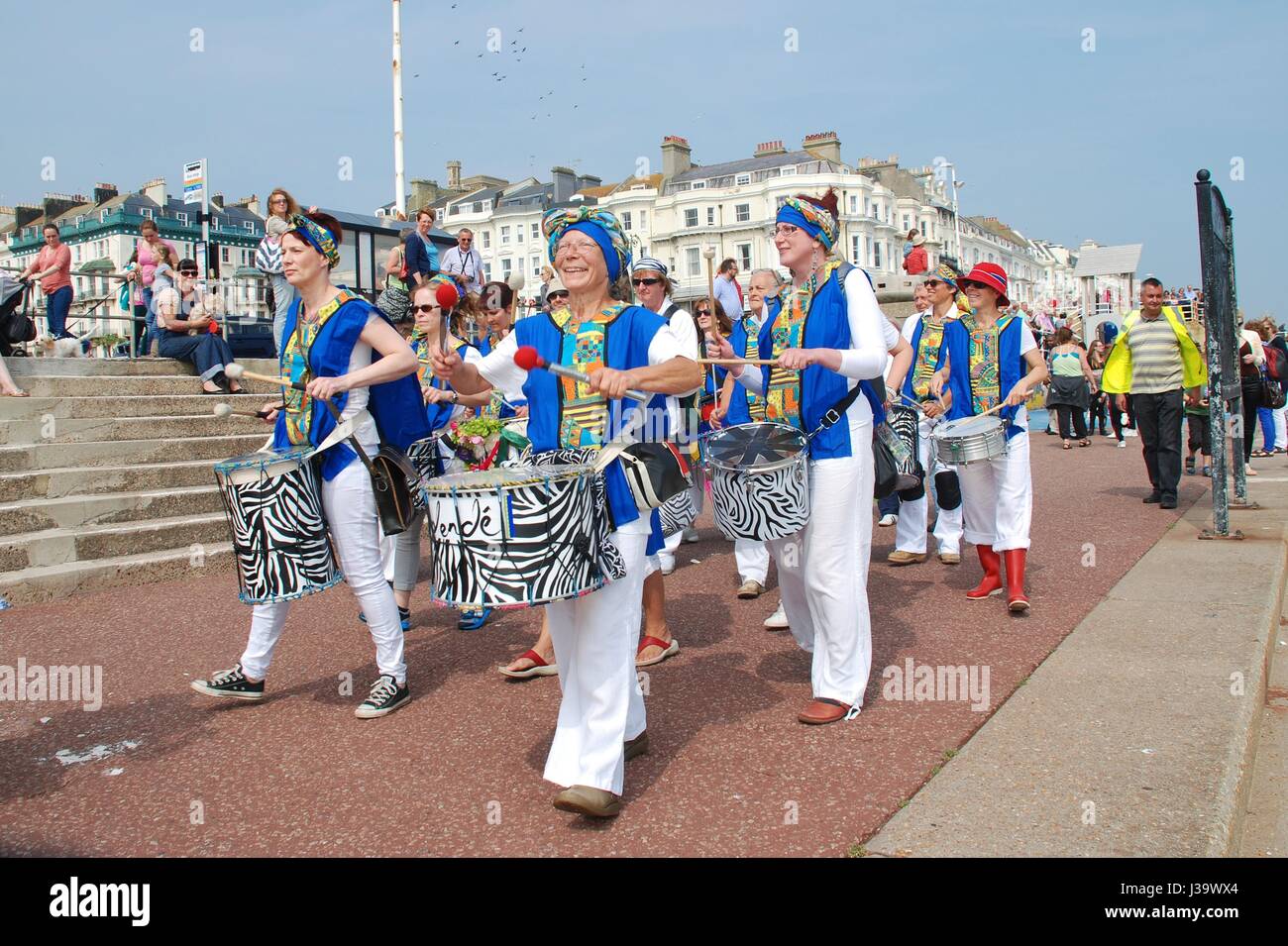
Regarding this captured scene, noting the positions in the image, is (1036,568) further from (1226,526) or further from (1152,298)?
(1152,298)

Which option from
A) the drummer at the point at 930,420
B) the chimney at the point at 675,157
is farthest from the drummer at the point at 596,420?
the chimney at the point at 675,157

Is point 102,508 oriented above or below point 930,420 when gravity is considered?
below

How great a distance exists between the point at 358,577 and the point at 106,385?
661 cm

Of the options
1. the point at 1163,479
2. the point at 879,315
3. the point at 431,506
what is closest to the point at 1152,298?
the point at 1163,479

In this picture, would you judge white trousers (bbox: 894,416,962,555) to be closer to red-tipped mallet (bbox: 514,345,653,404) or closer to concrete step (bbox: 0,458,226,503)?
red-tipped mallet (bbox: 514,345,653,404)

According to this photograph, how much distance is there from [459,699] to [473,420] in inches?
78.7

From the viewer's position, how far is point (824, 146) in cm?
7281

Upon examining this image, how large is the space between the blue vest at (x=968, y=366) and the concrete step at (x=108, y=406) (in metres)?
5.46

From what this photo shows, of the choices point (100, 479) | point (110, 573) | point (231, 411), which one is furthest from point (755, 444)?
point (100, 479)

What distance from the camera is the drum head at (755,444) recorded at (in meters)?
4.33

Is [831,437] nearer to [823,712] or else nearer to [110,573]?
[823,712]

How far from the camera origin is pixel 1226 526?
25.9 ft

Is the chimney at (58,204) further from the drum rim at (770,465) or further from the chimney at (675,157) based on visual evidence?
the drum rim at (770,465)

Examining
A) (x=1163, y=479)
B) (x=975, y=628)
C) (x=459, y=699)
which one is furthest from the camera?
(x=1163, y=479)
